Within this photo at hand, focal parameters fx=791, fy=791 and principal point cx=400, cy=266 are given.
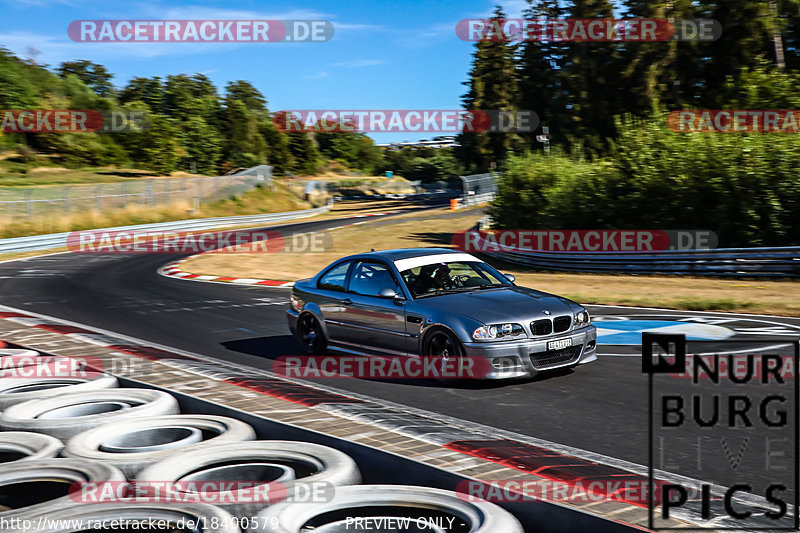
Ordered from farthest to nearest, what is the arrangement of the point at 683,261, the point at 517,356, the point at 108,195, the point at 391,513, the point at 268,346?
the point at 108,195 → the point at 683,261 → the point at 268,346 → the point at 517,356 → the point at 391,513

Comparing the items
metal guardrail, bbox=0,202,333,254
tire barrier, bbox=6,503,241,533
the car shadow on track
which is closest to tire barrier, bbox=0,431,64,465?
tire barrier, bbox=6,503,241,533

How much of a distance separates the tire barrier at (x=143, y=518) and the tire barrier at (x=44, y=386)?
10.7 ft

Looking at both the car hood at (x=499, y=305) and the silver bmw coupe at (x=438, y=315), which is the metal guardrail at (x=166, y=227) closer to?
the silver bmw coupe at (x=438, y=315)

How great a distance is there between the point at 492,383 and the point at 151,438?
3.79 meters

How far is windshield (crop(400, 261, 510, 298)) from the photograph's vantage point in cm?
909

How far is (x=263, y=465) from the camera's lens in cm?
502

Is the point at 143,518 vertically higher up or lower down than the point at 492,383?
higher up

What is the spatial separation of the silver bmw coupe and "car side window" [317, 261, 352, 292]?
0.01m

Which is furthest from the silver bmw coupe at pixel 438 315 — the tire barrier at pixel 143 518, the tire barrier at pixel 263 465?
the tire barrier at pixel 143 518

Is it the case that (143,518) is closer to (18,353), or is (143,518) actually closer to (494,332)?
(494,332)

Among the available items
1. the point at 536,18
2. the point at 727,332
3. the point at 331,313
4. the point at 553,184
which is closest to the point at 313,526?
the point at 331,313

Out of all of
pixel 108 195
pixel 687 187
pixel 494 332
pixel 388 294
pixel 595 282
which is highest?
pixel 108 195

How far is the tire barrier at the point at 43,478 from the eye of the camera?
15.1 feet

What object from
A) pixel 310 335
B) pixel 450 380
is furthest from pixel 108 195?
pixel 450 380
